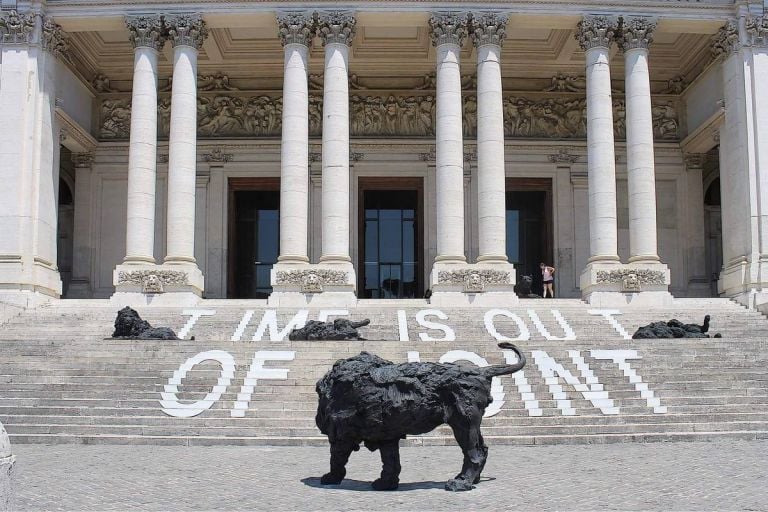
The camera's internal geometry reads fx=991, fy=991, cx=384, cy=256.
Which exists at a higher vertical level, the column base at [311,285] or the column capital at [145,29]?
the column capital at [145,29]

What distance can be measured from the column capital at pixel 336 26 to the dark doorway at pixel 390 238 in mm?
9129

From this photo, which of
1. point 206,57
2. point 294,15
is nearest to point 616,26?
point 294,15

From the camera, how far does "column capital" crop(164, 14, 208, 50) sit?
36.0 meters

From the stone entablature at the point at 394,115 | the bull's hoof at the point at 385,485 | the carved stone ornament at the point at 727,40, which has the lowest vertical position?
the bull's hoof at the point at 385,485

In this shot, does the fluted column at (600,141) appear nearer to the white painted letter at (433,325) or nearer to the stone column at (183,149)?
the white painted letter at (433,325)

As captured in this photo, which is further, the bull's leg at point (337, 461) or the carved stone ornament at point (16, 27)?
the carved stone ornament at point (16, 27)

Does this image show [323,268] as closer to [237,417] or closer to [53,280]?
[53,280]

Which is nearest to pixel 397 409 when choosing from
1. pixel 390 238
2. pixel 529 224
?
pixel 390 238

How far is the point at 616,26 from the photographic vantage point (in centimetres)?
3641

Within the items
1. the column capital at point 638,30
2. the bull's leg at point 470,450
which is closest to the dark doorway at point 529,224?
the column capital at point 638,30

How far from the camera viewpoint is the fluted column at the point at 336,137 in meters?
35.0

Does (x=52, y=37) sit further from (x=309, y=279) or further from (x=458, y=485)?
(x=458, y=485)

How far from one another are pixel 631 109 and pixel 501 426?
1964 cm

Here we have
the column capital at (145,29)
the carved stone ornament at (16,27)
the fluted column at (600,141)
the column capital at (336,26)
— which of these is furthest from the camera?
the column capital at (145,29)
